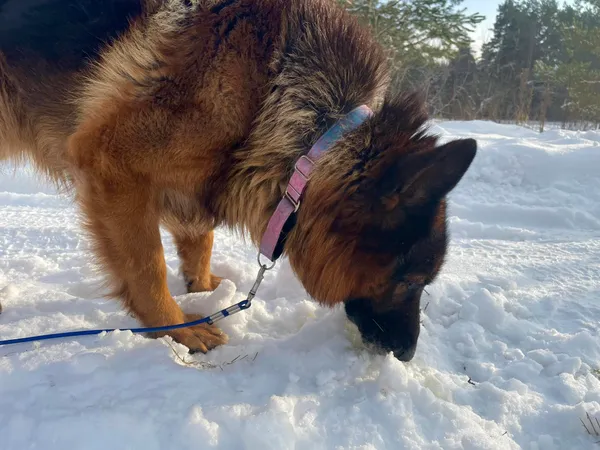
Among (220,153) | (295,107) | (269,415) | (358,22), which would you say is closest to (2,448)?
(269,415)

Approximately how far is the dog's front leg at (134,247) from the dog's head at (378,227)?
27.3 inches

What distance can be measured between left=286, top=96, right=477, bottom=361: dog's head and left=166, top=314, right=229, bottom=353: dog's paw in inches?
22.0

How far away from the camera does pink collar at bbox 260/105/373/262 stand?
2.01m

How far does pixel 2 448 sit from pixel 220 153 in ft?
4.65

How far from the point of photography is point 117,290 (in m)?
2.31

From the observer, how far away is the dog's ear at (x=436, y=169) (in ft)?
5.49

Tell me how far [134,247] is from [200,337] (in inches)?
23.4

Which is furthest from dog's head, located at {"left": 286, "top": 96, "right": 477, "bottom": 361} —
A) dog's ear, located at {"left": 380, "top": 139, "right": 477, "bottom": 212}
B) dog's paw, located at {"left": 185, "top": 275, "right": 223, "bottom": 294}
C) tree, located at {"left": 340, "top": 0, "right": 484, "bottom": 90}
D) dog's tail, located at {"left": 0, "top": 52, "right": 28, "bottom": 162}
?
tree, located at {"left": 340, "top": 0, "right": 484, "bottom": 90}

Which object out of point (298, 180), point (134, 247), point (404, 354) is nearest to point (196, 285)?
Result: point (134, 247)

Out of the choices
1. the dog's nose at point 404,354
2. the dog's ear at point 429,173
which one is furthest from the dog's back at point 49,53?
the dog's nose at point 404,354

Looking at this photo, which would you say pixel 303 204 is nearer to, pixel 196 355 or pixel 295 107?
pixel 295 107

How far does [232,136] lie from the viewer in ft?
6.88

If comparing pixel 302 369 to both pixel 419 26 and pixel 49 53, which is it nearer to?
pixel 49 53

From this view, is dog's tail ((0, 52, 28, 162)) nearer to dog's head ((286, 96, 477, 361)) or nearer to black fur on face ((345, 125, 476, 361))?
dog's head ((286, 96, 477, 361))
